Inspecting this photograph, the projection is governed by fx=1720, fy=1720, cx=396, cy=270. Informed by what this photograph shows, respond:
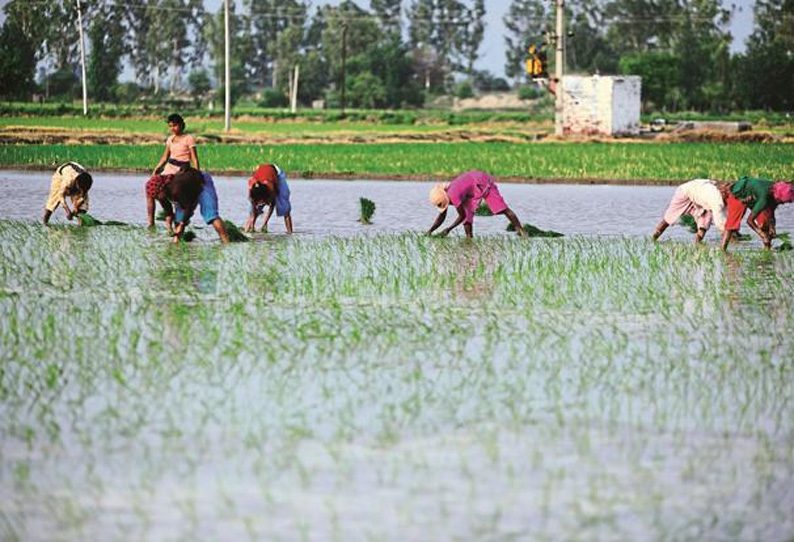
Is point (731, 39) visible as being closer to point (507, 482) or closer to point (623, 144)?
point (623, 144)

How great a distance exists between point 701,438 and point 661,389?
1242mm

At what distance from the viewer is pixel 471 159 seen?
41.3 m

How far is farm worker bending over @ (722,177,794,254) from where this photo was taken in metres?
16.3

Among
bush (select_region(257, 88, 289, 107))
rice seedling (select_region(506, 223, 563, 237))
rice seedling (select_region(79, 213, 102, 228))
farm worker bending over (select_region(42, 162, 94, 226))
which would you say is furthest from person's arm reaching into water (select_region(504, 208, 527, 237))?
bush (select_region(257, 88, 289, 107))

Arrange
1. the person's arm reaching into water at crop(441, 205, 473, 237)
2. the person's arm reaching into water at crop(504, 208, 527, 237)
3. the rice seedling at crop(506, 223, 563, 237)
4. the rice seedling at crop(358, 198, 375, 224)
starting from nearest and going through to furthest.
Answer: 1. the person's arm reaching into water at crop(441, 205, 473, 237)
2. the person's arm reaching into water at crop(504, 208, 527, 237)
3. the rice seedling at crop(506, 223, 563, 237)
4. the rice seedling at crop(358, 198, 375, 224)

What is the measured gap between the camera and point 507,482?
681 centimetres

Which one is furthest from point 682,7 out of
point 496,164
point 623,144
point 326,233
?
point 326,233

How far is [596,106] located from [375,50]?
217 ft

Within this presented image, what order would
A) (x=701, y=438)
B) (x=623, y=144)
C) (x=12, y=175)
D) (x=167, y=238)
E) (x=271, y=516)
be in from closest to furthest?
1. (x=271, y=516)
2. (x=701, y=438)
3. (x=167, y=238)
4. (x=12, y=175)
5. (x=623, y=144)

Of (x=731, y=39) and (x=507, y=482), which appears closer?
(x=507, y=482)

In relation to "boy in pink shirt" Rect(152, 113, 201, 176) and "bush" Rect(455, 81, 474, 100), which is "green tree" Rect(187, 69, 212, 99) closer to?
"bush" Rect(455, 81, 474, 100)

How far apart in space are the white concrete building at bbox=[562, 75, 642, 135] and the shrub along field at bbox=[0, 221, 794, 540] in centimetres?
4856

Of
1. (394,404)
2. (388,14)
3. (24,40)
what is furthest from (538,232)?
(388,14)

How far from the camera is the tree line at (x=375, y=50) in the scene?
104875 millimetres
